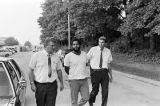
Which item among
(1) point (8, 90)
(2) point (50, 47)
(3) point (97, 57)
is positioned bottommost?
(1) point (8, 90)

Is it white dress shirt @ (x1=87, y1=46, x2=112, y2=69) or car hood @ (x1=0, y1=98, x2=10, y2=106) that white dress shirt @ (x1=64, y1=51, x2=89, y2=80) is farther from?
car hood @ (x1=0, y1=98, x2=10, y2=106)

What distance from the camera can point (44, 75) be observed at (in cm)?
568

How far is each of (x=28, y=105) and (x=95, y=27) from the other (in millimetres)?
25563

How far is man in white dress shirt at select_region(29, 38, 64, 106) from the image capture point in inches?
223

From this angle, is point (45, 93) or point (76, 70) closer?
point (45, 93)

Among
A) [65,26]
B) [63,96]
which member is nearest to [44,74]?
[63,96]

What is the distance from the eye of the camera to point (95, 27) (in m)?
33.7

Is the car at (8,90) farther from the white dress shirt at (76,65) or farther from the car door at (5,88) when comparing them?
the white dress shirt at (76,65)

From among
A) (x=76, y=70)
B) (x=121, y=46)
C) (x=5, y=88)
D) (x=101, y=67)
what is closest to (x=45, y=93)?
(x=5, y=88)

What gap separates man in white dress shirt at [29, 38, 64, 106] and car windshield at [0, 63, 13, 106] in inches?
17.7

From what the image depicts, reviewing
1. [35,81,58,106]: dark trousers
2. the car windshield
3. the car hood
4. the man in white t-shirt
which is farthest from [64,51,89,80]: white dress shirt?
the car hood

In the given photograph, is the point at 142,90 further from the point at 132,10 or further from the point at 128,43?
the point at 128,43

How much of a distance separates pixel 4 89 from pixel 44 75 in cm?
79

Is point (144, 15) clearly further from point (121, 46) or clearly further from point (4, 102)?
point (4, 102)
